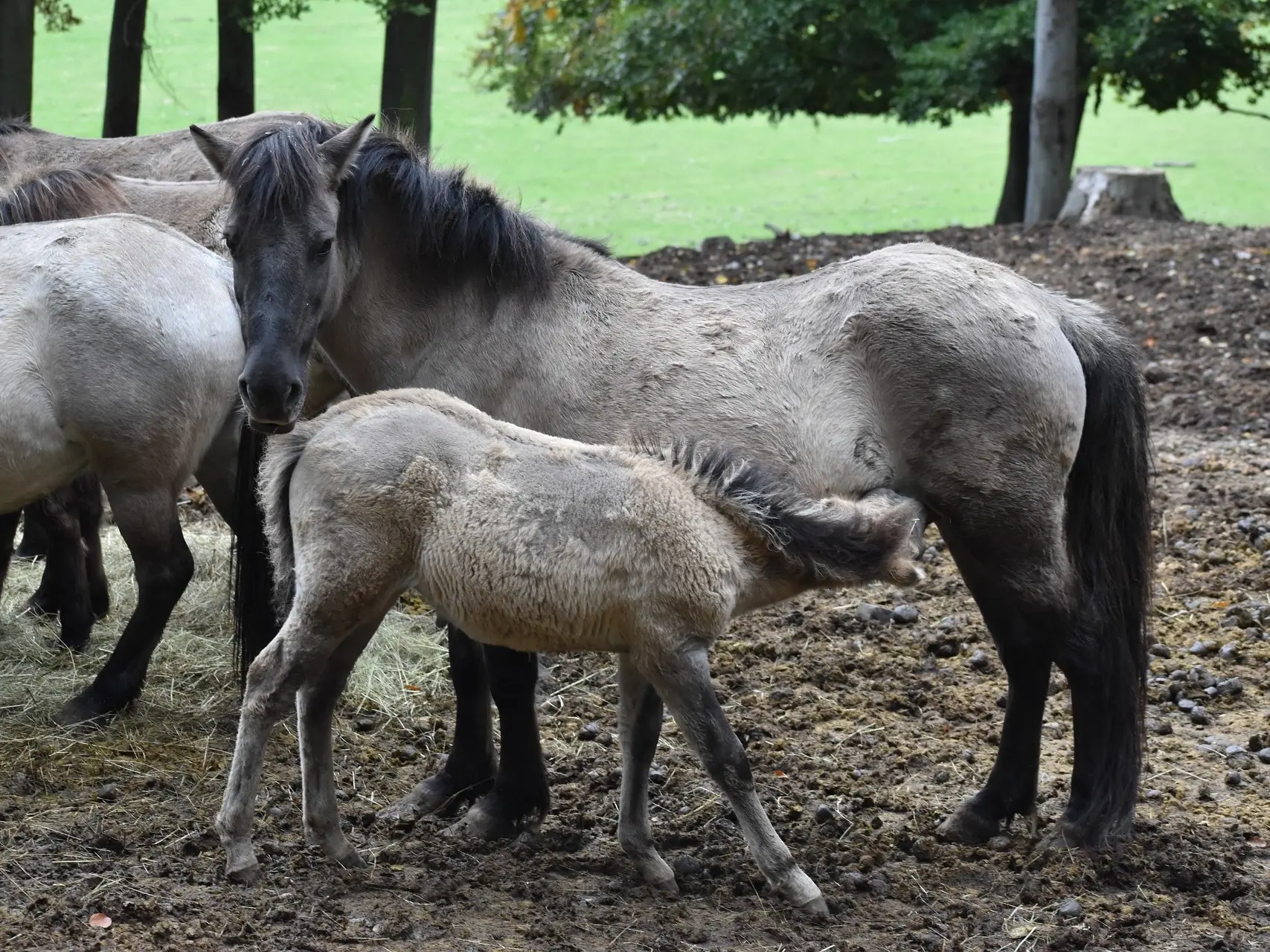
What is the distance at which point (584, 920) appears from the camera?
Answer: 3732 mm

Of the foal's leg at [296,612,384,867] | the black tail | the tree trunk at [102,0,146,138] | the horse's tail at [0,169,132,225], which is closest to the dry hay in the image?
the black tail

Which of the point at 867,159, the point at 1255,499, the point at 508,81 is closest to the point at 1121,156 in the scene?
the point at 867,159

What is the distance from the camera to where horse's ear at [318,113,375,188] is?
4.06 metres

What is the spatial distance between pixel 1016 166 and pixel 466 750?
44.4 ft

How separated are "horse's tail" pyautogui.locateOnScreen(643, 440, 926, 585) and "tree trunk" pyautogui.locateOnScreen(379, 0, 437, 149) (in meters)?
8.27

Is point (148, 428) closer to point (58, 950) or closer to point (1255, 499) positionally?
point (58, 950)

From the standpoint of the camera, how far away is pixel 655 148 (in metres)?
25.5

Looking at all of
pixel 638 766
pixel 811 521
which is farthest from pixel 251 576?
pixel 811 521

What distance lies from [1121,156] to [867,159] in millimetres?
5191

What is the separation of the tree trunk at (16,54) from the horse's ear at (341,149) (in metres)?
6.61

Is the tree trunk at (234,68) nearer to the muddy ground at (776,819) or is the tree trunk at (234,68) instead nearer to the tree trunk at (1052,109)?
the muddy ground at (776,819)

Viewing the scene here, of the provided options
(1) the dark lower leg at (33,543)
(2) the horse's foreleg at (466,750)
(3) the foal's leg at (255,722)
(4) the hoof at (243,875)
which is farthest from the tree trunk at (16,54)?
(4) the hoof at (243,875)

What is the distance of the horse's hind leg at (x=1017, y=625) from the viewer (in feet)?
13.7

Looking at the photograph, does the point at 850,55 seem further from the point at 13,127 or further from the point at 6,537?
the point at 6,537
